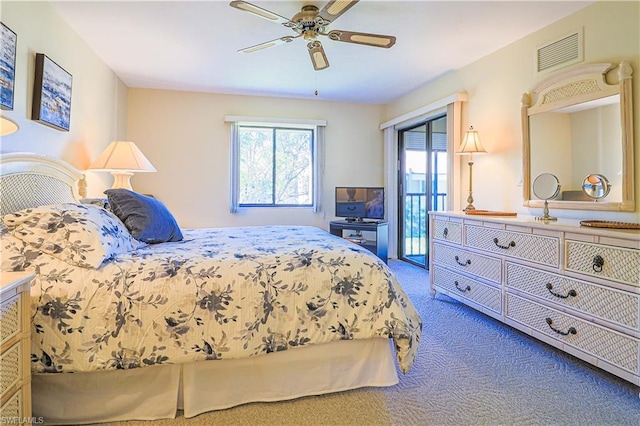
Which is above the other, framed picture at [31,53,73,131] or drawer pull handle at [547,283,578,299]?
framed picture at [31,53,73,131]

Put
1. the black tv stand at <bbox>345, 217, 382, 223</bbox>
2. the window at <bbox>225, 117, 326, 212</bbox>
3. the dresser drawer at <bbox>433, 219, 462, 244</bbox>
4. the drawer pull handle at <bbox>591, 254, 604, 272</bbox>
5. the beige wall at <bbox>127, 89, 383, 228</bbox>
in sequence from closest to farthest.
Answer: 1. the drawer pull handle at <bbox>591, 254, 604, 272</bbox>
2. the dresser drawer at <bbox>433, 219, 462, 244</bbox>
3. the beige wall at <bbox>127, 89, 383, 228</bbox>
4. the black tv stand at <bbox>345, 217, 382, 223</bbox>
5. the window at <bbox>225, 117, 326, 212</bbox>

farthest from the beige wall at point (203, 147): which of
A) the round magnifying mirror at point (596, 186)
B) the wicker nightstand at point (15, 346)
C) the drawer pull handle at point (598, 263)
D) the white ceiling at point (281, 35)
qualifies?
the drawer pull handle at point (598, 263)

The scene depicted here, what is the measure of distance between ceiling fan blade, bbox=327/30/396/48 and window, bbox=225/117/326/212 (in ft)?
8.24

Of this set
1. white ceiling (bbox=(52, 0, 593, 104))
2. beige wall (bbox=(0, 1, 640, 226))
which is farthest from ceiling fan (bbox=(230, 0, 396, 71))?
beige wall (bbox=(0, 1, 640, 226))

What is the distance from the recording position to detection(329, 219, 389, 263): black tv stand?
4.37 m

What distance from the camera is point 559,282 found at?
215 cm

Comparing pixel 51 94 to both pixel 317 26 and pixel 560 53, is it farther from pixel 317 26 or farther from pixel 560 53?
pixel 560 53

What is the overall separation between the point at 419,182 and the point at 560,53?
2.37m

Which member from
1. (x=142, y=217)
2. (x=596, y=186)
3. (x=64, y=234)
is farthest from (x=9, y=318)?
(x=596, y=186)

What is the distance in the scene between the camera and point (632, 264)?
1.76 metres

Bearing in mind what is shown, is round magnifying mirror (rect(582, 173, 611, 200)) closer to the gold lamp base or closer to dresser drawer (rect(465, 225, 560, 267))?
dresser drawer (rect(465, 225, 560, 267))

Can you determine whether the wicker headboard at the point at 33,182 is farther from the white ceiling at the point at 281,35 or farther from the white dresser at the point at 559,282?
the white dresser at the point at 559,282

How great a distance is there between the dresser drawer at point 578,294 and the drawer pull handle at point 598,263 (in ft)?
0.32

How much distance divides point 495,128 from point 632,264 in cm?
187
